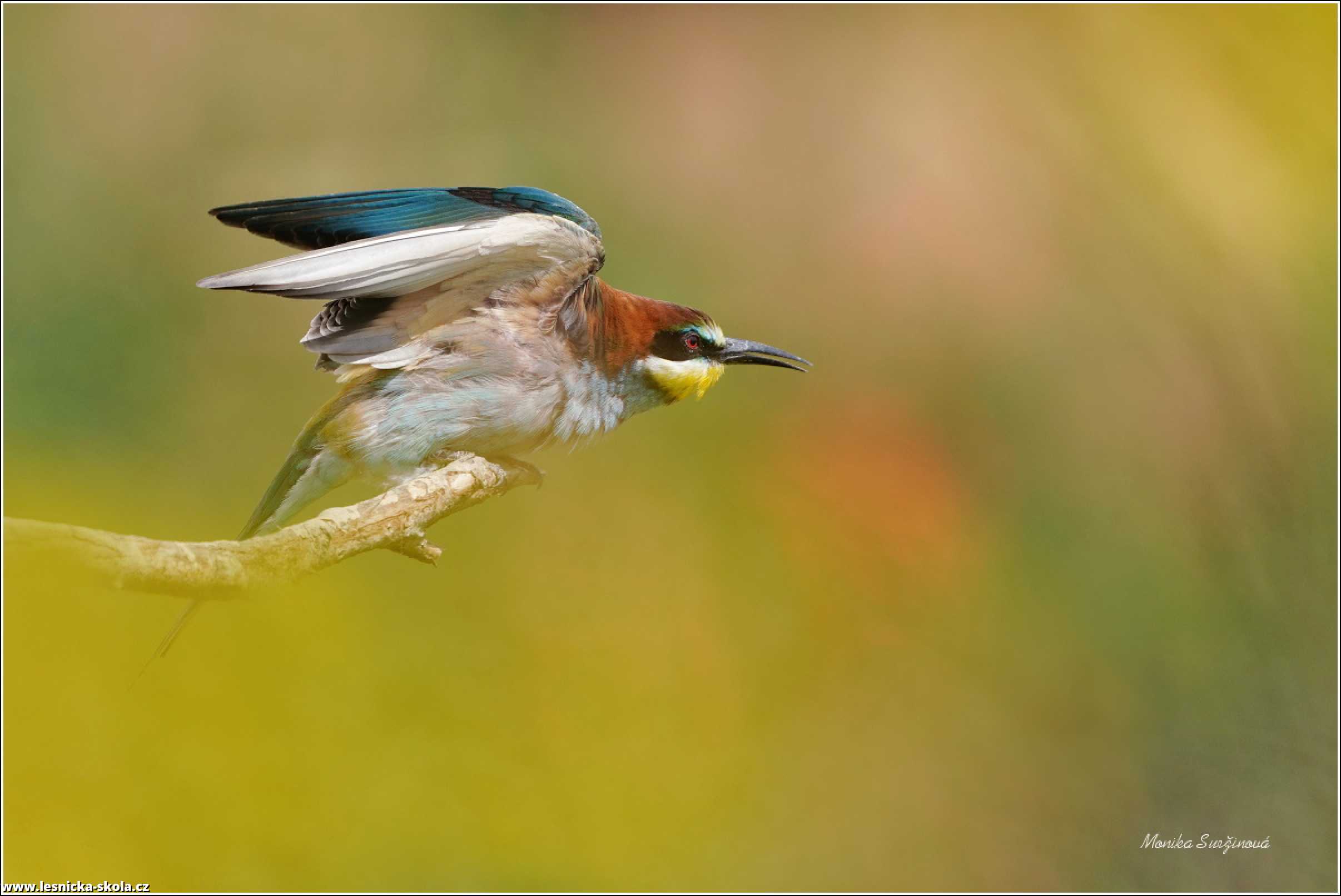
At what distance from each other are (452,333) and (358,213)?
283 millimetres

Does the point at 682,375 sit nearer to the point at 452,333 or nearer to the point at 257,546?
the point at 452,333

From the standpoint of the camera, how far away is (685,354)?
187 cm

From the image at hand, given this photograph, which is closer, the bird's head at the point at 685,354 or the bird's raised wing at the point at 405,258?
the bird's raised wing at the point at 405,258

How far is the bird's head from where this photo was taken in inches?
72.0

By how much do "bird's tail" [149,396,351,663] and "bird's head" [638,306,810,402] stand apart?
554 millimetres

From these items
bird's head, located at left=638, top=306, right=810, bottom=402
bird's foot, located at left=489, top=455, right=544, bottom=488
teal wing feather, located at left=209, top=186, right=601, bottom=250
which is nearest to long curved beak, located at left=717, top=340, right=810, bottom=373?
bird's head, located at left=638, top=306, right=810, bottom=402

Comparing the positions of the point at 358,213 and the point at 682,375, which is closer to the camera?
the point at 358,213

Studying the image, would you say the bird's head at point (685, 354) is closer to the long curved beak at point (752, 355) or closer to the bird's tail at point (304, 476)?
the long curved beak at point (752, 355)

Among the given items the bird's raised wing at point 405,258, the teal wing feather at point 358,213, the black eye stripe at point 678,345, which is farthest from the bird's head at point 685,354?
the teal wing feather at point 358,213

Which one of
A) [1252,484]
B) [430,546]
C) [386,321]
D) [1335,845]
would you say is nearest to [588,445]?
[386,321]

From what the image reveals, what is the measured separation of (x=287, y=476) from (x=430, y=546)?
562 mm

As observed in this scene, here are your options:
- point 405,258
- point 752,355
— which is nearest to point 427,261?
point 405,258

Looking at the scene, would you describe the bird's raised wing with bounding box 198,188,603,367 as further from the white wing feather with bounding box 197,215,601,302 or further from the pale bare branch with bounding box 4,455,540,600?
the pale bare branch with bounding box 4,455,540,600

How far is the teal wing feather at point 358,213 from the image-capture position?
131cm
